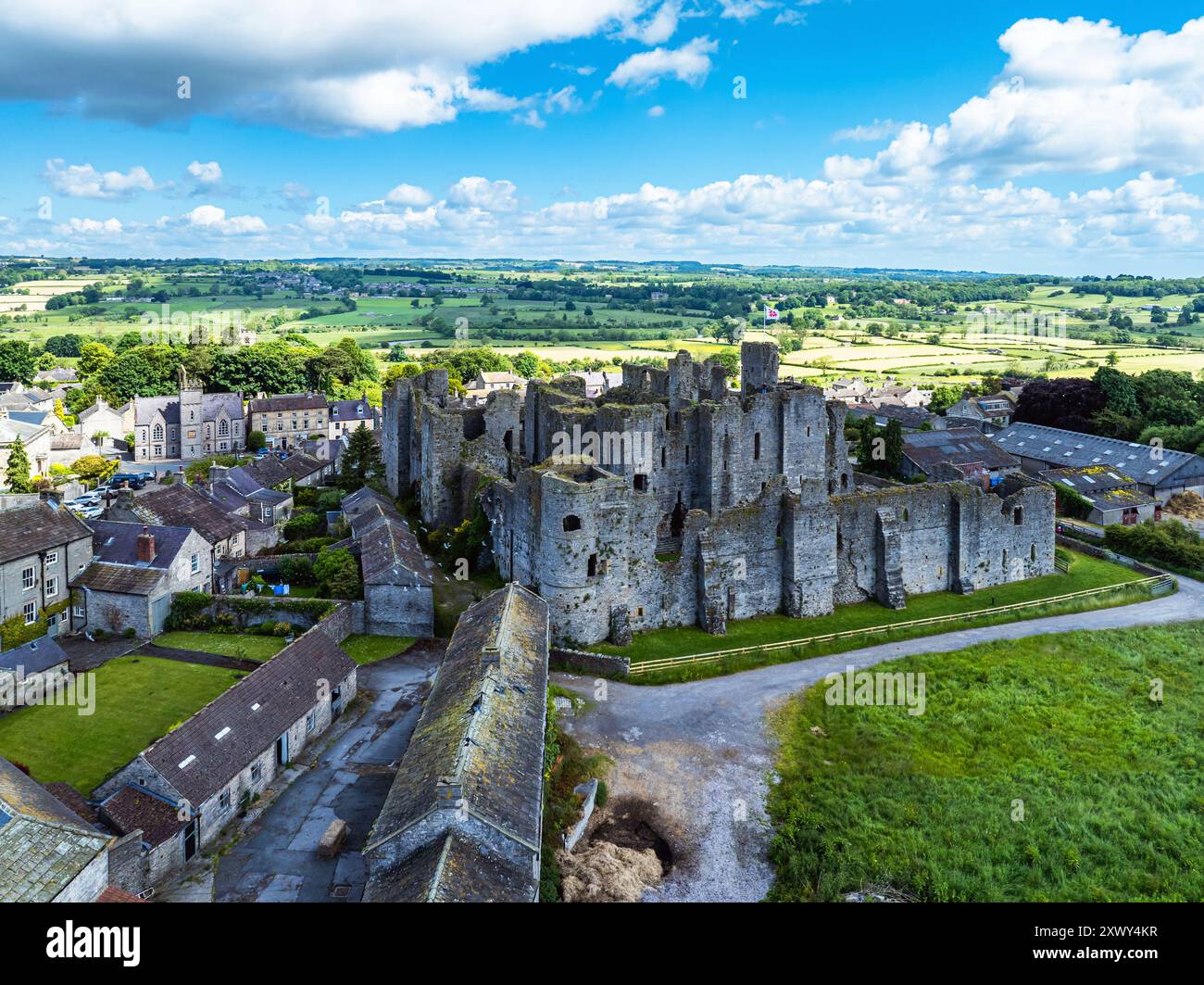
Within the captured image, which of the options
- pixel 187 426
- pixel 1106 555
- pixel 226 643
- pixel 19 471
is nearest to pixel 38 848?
pixel 226 643

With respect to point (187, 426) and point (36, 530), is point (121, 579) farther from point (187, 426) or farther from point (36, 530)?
point (187, 426)

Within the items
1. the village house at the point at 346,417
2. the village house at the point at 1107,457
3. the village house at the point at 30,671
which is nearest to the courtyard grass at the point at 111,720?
the village house at the point at 30,671

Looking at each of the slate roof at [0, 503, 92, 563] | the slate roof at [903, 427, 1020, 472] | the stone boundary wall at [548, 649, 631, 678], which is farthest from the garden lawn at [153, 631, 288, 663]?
the slate roof at [903, 427, 1020, 472]

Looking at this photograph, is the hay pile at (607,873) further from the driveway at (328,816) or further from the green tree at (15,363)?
the green tree at (15,363)

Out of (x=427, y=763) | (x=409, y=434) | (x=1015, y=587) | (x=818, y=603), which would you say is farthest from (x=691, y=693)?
(x=409, y=434)

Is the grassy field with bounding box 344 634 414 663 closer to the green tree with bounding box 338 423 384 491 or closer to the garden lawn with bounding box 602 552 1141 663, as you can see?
the garden lawn with bounding box 602 552 1141 663
